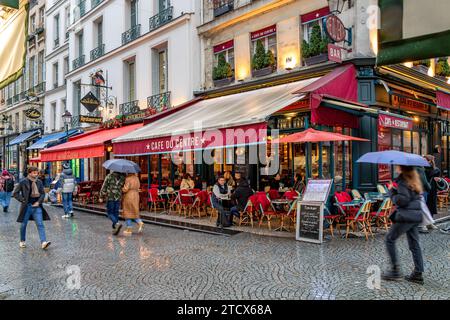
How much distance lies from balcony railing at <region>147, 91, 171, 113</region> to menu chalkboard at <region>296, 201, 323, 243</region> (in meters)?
9.53

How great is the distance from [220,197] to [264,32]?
6.32m

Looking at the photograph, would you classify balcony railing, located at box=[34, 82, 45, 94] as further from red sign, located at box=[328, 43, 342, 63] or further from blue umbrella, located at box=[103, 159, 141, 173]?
red sign, located at box=[328, 43, 342, 63]

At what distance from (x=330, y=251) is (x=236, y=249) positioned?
1816mm

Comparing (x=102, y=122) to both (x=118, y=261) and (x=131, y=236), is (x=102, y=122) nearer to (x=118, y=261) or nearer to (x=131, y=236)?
(x=131, y=236)

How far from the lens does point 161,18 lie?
56.6ft

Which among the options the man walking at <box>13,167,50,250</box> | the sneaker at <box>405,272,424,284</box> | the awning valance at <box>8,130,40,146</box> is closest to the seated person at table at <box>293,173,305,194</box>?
the sneaker at <box>405,272,424,284</box>

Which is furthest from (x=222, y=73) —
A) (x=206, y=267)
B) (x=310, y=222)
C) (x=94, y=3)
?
(x=94, y=3)

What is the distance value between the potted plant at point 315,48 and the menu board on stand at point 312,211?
4.53 m

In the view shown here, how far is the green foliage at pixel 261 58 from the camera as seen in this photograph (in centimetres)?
1323

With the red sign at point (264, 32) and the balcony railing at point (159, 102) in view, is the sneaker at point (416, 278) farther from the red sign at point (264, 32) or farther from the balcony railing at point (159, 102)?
the balcony railing at point (159, 102)

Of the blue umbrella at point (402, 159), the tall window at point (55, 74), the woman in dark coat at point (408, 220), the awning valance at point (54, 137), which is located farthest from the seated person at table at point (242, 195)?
the tall window at point (55, 74)

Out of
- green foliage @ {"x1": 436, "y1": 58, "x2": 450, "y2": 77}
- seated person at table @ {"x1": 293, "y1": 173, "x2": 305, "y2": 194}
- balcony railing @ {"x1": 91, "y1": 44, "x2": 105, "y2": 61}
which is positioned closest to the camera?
seated person at table @ {"x1": 293, "y1": 173, "x2": 305, "y2": 194}

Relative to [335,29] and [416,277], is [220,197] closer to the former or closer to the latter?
[335,29]

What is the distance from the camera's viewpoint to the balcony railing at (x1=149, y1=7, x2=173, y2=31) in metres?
16.8
